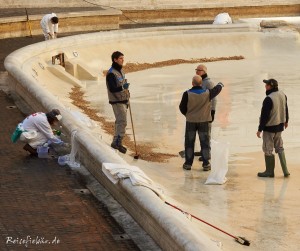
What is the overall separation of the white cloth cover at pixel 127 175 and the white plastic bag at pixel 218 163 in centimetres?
273

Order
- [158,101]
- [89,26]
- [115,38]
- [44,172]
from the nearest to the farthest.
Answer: [44,172]
[158,101]
[115,38]
[89,26]

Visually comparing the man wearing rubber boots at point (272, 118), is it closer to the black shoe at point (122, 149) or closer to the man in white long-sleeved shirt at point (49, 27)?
the black shoe at point (122, 149)

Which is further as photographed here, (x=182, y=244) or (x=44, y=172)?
(x=44, y=172)

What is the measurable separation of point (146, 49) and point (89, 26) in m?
2.98

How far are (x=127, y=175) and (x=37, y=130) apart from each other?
123 inches

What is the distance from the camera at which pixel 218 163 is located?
16.2 m

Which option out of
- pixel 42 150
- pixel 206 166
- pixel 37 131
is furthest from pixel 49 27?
pixel 42 150

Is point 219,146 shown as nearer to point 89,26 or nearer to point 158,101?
point 158,101

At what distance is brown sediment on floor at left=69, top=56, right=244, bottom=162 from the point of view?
18.6 meters

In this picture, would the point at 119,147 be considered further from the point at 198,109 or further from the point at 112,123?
the point at 112,123

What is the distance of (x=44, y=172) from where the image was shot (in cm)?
1462

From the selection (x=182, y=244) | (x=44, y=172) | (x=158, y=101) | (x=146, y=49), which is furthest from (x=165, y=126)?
(x=182, y=244)

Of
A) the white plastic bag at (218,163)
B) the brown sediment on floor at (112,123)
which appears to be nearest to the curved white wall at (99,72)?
the brown sediment on floor at (112,123)

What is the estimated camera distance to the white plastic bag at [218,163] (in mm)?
15767
